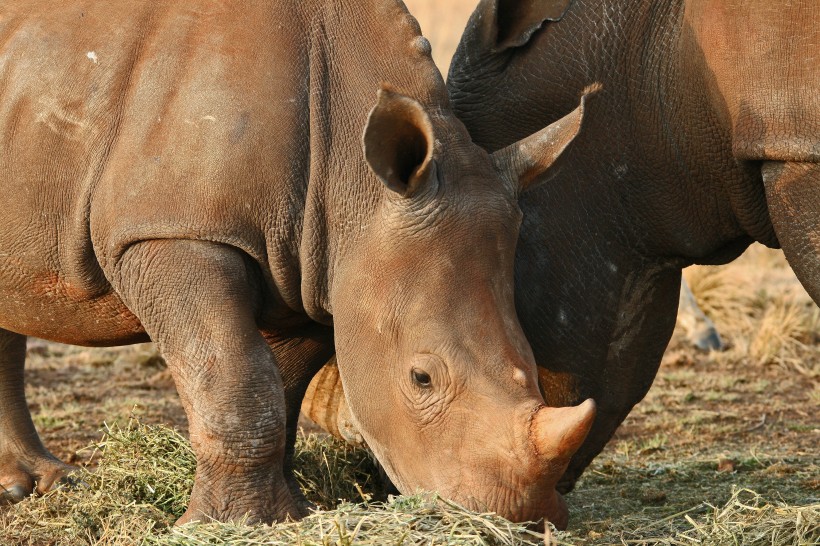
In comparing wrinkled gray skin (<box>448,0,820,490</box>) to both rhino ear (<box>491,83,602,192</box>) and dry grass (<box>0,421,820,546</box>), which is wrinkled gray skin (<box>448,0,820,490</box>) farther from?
rhino ear (<box>491,83,602,192</box>)

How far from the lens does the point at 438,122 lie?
5301mm

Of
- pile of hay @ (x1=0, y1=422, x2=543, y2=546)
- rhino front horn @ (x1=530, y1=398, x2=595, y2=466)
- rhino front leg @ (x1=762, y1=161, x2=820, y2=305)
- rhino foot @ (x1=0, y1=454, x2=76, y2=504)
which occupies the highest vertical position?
rhino front leg @ (x1=762, y1=161, x2=820, y2=305)

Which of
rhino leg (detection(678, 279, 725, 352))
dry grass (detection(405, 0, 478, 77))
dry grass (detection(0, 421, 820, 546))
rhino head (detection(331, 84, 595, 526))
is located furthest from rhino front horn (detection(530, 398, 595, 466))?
dry grass (detection(405, 0, 478, 77))

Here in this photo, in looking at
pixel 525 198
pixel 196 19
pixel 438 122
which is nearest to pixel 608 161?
pixel 525 198

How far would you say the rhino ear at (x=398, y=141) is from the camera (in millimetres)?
4867

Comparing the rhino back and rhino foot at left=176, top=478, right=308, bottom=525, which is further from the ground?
the rhino back

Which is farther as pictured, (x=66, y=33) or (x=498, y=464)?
(x=66, y=33)

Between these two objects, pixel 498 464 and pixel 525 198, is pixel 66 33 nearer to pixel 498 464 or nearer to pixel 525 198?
pixel 525 198

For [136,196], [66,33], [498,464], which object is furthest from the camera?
[66,33]

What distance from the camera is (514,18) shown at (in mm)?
6445

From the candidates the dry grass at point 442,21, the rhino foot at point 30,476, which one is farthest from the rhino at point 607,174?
the dry grass at point 442,21

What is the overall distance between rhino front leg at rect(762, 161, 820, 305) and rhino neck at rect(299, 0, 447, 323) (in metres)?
1.40

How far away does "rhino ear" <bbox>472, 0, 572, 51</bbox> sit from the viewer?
632 centimetres

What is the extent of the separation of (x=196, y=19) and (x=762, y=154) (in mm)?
2345
